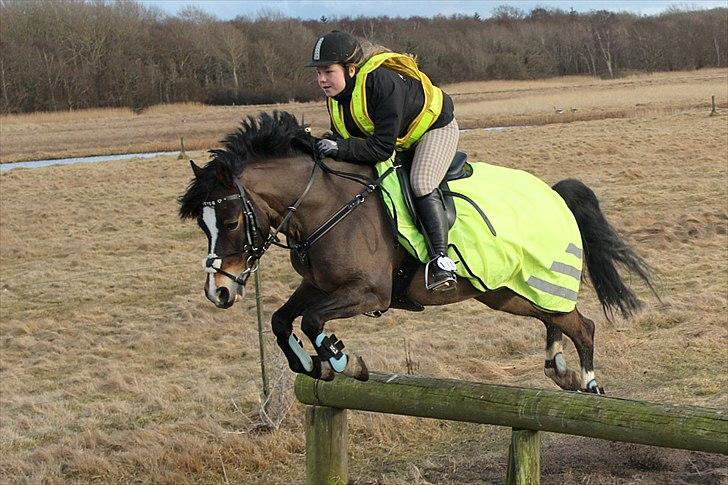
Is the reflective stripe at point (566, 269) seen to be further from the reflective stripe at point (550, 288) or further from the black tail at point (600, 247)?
the black tail at point (600, 247)

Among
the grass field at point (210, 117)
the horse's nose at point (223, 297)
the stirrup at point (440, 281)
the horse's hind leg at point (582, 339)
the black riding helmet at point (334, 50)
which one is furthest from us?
the grass field at point (210, 117)

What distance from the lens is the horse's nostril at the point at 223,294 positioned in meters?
4.30

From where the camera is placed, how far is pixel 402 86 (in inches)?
187

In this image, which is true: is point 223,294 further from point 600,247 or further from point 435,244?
point 600,247

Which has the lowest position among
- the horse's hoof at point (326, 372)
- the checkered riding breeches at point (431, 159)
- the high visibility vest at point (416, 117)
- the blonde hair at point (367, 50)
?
the horse's hoof at point (326, 372)

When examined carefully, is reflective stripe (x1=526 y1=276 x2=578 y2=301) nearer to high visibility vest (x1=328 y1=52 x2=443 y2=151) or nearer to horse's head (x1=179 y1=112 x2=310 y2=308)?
high visibility vest (x1=328 y1=52 x2=443 y2=151)

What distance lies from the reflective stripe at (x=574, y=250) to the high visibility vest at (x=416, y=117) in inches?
50.9

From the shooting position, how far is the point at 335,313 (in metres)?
4.44

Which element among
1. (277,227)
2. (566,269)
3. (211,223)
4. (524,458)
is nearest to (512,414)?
(524,458)

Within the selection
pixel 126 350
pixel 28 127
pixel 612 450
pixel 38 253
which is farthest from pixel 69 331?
pixel 28 127

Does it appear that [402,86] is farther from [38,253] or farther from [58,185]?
[58,185]

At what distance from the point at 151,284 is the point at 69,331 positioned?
207 cm

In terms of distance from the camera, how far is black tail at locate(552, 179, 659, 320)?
612 cm

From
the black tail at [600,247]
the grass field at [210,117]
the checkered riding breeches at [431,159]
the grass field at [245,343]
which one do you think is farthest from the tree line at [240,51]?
the checkered riding breeches at [431,159]
